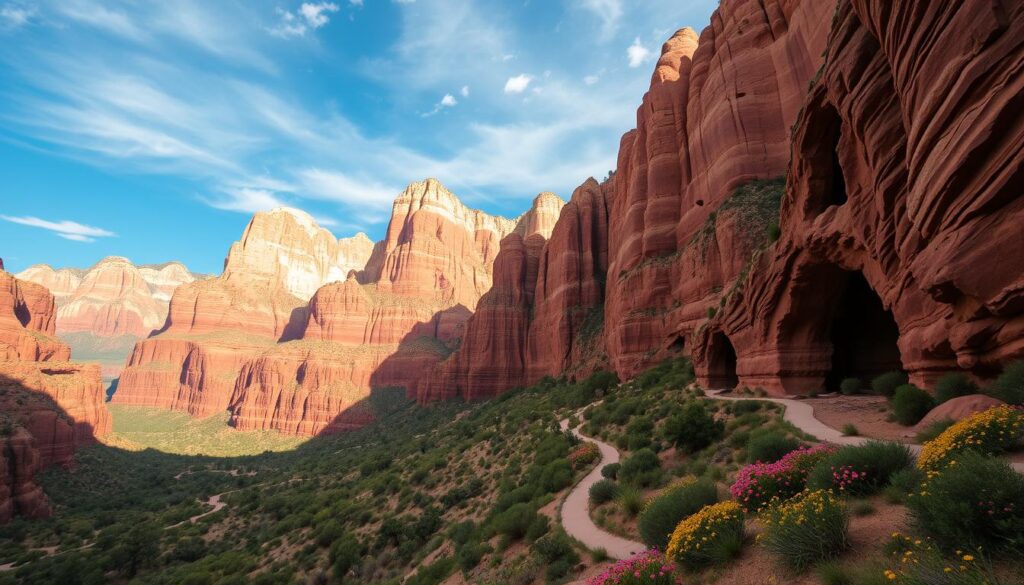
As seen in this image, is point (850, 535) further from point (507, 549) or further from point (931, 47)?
point (931, 47)

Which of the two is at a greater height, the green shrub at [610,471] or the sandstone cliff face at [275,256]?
the sandstone cliff face at [275,256]

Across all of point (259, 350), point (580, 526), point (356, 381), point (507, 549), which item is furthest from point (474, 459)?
point (259, 350)

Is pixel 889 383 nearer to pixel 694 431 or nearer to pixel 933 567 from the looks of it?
pixel 694 431

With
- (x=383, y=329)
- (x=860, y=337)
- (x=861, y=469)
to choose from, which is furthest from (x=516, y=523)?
(x=383, y=329)

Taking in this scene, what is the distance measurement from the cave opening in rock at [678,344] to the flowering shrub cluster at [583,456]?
20.1m

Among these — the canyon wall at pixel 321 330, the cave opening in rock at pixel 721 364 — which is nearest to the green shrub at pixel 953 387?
the cave opening in rock at pixel 721 364

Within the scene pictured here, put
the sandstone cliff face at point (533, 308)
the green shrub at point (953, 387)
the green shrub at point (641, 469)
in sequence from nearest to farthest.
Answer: the green shrub at point (953, 387) < the green shrub at point (641, 469) < the sandstone cliff face at point (533, 308)

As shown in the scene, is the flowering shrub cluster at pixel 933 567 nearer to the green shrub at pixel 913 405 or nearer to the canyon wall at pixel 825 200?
the canyon wall at pixel 825 200

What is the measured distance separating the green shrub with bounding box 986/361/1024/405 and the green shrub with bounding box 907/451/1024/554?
6256 mm

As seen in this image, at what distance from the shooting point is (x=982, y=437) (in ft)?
22.0

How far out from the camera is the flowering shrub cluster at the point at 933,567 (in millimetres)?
3498

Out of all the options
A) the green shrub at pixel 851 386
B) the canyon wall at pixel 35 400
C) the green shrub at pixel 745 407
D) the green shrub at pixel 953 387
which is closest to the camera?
the green shrub at pixel 953 387

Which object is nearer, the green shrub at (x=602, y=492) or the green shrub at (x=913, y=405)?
the green shrub at (x=913, y=405)

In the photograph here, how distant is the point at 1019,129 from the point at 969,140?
0.82 m
